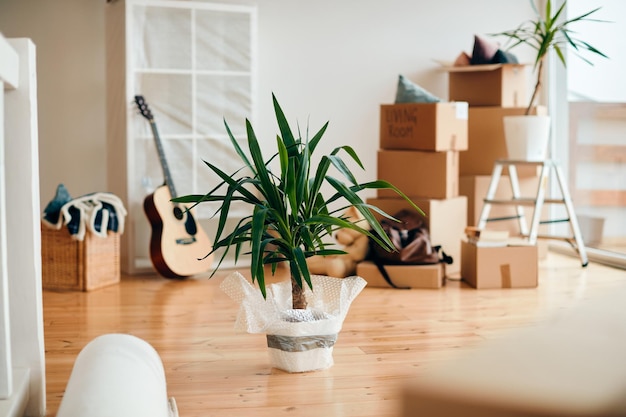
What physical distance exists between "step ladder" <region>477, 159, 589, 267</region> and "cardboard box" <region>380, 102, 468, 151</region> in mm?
326

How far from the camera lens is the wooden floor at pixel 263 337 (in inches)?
81.5

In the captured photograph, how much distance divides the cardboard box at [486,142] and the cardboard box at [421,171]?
1.65ft

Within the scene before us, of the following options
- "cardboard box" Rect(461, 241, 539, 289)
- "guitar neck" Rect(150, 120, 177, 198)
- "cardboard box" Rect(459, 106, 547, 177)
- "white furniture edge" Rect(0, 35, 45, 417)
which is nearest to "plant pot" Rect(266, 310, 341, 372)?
"white furniture edge" Rect(0, 35, 45, 417)

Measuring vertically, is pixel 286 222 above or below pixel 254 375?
above

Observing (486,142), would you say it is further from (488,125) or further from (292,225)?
(292,225)

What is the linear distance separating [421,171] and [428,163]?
6 centimetres

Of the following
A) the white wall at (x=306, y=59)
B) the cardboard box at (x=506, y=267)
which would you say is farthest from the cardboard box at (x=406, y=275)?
the white wall at (x=306, y=59)

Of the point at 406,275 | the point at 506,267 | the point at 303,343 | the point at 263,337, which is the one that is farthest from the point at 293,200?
the point at 506,267

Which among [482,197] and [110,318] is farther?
[482,197]

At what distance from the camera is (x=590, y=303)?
25.8 inches

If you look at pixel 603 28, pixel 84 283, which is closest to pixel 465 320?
pixel 84 283

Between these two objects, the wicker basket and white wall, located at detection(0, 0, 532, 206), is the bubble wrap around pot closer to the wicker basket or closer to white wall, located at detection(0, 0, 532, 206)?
the wicker basket

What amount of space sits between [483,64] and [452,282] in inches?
53.3

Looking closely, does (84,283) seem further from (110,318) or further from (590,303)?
(590,303)
